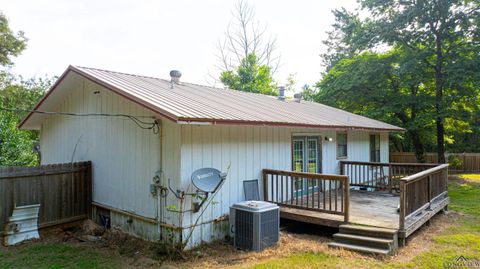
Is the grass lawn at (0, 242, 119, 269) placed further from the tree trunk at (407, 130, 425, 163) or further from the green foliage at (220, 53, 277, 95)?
the green foliage at (220, 53, 277, 95)

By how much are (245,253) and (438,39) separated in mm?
15935

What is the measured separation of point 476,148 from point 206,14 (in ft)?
73.4

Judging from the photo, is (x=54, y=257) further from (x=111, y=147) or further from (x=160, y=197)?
(x=111, y=147)

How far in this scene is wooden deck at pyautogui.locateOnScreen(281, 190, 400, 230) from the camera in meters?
6.18

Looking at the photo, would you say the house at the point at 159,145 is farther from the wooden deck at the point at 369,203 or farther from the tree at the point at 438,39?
the tree at the point at 438,39

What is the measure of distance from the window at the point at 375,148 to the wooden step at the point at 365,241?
7500mm

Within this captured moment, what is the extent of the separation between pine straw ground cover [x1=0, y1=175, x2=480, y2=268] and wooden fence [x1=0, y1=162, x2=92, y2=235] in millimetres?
468

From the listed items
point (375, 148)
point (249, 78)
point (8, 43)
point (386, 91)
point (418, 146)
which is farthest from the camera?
point (249, 78)

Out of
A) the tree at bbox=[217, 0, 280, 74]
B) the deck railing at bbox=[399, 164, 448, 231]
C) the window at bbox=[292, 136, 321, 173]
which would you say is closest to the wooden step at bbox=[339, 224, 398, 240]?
the deck railing at bbox=[399, 164, 448, 231]

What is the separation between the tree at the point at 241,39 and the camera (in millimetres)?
27109

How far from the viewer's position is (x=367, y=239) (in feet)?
Result: 18.2

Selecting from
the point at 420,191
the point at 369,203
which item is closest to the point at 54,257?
the point at 369,203

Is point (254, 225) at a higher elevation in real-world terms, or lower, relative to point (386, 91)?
lower

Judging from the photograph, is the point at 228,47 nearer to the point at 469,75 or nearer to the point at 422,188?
the point at 469,75
